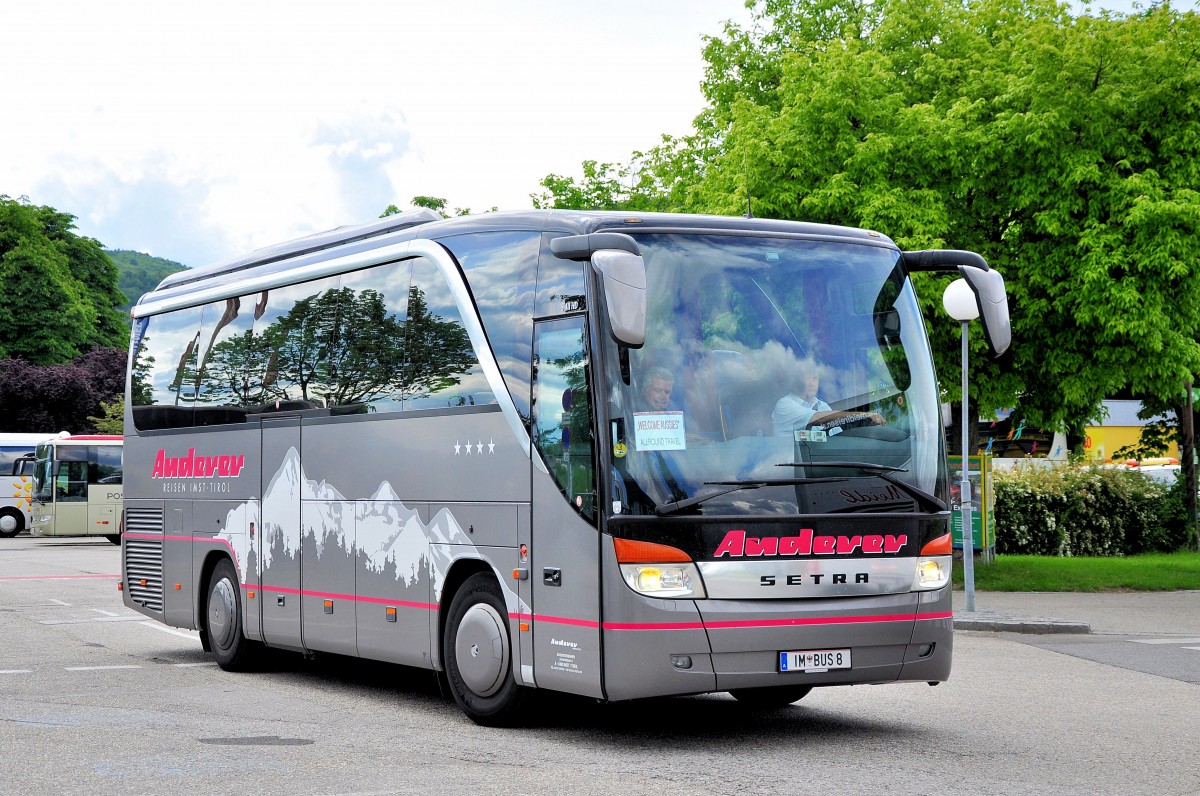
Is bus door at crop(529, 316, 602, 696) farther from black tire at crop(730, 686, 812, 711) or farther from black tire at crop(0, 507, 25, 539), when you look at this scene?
black tire at crop(0, 507, 25, 539)

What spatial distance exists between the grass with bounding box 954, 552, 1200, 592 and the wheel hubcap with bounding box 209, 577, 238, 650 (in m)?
12.9

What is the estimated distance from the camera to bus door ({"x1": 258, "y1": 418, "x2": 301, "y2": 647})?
1266cm

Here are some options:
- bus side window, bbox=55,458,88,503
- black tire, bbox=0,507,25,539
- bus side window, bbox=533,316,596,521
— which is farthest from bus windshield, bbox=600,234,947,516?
black tire, bbox=0,507,25,539

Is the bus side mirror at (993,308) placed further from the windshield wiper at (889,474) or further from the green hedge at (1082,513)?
the green hedge at (1082,513)

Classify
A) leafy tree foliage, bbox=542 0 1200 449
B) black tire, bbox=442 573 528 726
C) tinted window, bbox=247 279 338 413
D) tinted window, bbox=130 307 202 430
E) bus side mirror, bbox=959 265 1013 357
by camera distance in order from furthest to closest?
leafy tree foliage, bbox=542 0 1200 449, tinted window, bbox=130 307 202 430, tinted window, bbox=247 279 338 413, bus side mirror, bbox=959 265 1013 357, black tire, bbox=442 573 528 726

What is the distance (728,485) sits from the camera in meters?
8.94

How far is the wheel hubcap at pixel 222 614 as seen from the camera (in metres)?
13.9

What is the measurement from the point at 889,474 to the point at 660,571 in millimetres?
1656

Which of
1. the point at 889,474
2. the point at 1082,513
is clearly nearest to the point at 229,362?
the point at 889,474

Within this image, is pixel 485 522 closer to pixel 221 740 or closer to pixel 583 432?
pixel 583 432

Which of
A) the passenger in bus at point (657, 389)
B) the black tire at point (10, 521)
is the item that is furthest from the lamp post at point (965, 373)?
the black tire at point (10, 521)

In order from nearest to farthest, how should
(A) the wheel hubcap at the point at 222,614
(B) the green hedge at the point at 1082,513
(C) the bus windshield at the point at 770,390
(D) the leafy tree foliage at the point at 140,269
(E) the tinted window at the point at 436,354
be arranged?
(C) the bus windshield at the point at 770,390
(E) the tinted window at the point at 436,354
(A) the wheel hubcap at the point at 222,614
(B) the green hedge at the point at 1082,513
(D) the leafy tree foliage at the point at 140,269

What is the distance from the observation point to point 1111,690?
12305mm

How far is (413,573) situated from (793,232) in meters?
3.62
